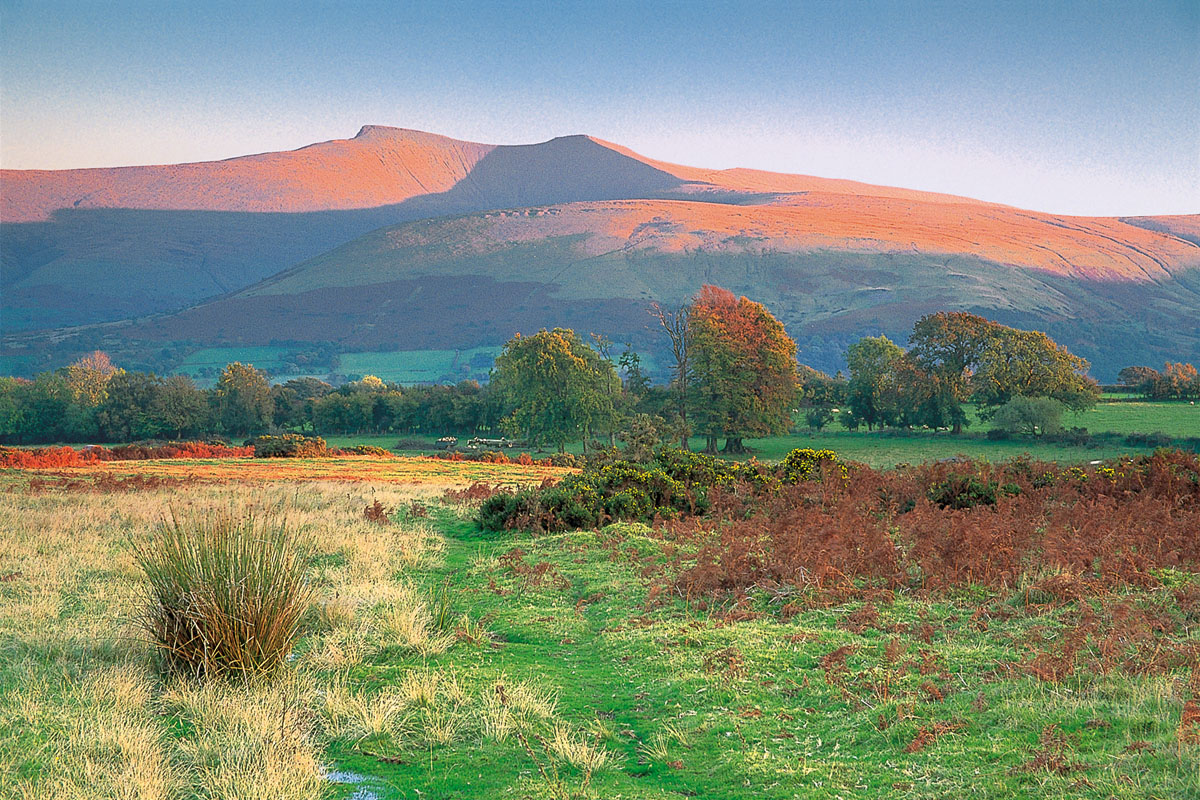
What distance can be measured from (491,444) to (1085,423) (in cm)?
4446

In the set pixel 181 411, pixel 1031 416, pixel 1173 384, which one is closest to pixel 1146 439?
pixel 1031 416

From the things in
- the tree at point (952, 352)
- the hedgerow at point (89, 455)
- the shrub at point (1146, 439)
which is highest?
the tree at point (952, 352)

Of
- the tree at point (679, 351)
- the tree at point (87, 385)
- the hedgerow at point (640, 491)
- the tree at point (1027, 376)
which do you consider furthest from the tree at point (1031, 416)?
the tree at point (87, 385)

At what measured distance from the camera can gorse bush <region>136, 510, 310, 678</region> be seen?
752 cm

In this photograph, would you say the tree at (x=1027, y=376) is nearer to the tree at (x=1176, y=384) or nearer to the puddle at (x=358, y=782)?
the tree at (x=1176, y=384)

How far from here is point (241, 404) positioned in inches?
3189

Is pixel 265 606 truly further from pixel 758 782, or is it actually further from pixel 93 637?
pixel 758 782

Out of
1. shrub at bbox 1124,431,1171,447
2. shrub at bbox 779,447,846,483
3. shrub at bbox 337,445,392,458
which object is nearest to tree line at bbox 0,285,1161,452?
shrub at bbox 1124,431,1171,447

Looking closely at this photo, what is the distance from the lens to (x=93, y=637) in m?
8.49

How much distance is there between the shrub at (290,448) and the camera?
1946 inches

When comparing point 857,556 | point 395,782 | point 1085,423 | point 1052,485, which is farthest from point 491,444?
point 395,782

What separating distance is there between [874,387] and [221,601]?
6626 centimetres

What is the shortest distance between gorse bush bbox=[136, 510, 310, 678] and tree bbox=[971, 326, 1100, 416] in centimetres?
6171

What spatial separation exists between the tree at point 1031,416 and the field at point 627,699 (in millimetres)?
52949
